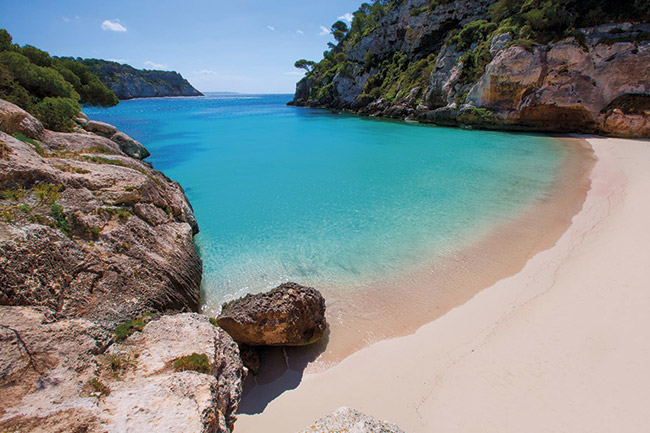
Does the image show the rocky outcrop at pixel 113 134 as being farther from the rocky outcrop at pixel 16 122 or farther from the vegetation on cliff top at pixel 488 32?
the vegetation on cliff top at pixel 488 32

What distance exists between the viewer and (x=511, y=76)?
30.1 meters

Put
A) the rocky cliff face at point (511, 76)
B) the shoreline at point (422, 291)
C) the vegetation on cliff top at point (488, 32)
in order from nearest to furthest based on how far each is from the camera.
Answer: the shoreline at point (422, 291)
the rocky cliff face at point (511, 76)
the vegetation on cliff top at point (488, 32)

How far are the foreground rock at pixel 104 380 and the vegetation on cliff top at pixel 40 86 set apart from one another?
→ 45.4ft

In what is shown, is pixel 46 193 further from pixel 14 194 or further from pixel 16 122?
pixel 16 122

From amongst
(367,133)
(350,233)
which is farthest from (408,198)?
(367,133)

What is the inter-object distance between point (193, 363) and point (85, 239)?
4.09m

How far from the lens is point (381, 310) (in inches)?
290

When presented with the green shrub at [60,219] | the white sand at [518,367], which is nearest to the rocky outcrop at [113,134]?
the green shrub at [60,219]

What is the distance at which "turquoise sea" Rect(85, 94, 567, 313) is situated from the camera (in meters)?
9.38

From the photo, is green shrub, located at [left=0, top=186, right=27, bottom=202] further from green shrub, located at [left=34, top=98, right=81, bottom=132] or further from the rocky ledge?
green shrub, located at [left=34, top=98, right=81, bottom=132]

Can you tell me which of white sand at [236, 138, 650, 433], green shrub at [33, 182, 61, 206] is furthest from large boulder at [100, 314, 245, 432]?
green shrub at [33, 182, 61, 206]

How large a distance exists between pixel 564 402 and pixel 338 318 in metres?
4.39

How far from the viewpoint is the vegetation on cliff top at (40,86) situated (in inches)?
501

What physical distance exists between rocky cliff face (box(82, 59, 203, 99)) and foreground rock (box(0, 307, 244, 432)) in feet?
436
